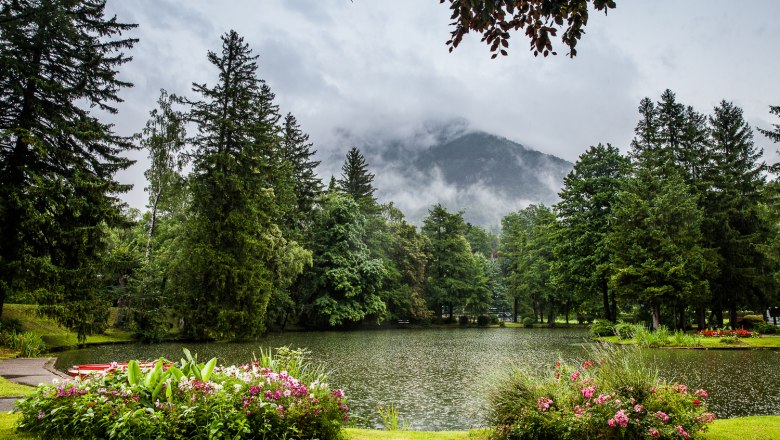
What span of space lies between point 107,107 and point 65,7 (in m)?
3.97

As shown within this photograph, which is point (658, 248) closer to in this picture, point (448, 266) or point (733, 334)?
point (733, 334)

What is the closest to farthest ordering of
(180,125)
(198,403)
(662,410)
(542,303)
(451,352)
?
(198,403)
(662,410)
(451,352)
(180,125)
(542,303)

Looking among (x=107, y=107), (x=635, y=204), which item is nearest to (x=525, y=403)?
(x=107, y=107)

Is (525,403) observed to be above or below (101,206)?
below

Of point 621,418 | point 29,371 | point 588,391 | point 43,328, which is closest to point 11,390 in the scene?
point 29,371

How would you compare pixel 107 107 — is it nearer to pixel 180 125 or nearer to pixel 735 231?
pixel 180 125

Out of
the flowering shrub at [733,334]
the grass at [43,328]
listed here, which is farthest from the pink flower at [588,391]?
the flowering shrub at [733,334]

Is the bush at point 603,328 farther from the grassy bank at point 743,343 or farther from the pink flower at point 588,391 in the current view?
the pink flower at point 588,391

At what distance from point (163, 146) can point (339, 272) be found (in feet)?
58.7

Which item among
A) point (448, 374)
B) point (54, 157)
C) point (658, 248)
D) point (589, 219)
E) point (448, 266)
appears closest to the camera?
point (448, 374)

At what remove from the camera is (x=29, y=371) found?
1256 cm

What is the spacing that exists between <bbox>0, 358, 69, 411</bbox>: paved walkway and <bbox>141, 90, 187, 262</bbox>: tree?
1681 centimetres

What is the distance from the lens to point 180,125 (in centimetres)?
3288

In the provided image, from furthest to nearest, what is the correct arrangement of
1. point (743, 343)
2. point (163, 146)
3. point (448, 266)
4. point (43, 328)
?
1. point (448, 266)
2. point (163, 146)
3. point (743, 343)
4. point (43, 328)
